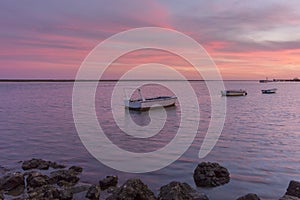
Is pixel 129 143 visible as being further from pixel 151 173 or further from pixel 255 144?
pixel 255 144

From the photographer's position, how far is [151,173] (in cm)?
1433

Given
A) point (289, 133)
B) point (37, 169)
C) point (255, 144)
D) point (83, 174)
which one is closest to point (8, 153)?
point (37, 169)

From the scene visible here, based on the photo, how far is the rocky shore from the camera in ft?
32.1

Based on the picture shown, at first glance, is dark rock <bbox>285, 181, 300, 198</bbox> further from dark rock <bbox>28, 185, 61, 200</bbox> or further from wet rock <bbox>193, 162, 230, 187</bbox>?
dark rock <bbox>28, 185, 61, 200</bbox>

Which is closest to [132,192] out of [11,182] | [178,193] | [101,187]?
[178,193]

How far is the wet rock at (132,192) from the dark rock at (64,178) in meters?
3.30

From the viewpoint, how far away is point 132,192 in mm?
9672

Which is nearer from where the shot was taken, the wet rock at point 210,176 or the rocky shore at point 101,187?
the rocky shore at point 101,187

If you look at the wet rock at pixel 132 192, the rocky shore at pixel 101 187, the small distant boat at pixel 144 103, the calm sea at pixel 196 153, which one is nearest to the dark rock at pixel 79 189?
the rocky shore at pixel 101 187

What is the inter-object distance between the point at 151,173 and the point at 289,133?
15.9m

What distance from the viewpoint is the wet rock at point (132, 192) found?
378 inches

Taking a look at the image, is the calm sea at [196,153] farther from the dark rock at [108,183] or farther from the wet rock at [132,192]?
the wet rock at [132,192]

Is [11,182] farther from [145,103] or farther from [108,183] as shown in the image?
[145,103]

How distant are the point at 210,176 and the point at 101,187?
183 inches
